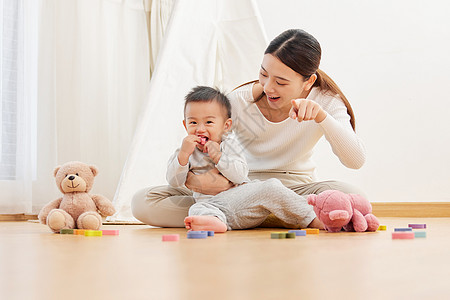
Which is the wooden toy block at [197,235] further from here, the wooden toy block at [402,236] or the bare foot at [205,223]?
the wooden toy block at [402,236]

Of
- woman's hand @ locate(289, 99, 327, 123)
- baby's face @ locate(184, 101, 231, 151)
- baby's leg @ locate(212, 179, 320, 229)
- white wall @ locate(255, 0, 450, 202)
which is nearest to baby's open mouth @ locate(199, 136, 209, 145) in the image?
baby's face @ locate(184, 101, 231, 151)

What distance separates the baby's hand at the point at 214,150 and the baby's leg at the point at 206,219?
12 centimetres

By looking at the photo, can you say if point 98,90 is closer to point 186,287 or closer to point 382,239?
point 382,239

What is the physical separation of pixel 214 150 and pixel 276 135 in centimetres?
25

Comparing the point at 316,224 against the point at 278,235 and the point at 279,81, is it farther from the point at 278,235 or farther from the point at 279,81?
the point at 279,81

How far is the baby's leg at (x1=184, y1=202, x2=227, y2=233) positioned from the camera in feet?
4.03

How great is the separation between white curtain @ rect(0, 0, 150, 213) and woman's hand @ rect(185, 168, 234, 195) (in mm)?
1054

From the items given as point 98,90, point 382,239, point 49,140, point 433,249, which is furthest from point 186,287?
point 98,90

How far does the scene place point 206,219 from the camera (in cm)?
125

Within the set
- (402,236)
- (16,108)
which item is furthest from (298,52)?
(16,108)

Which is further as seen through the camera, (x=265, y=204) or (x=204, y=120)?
(x=204, y=120)

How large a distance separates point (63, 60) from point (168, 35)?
1.78 ft

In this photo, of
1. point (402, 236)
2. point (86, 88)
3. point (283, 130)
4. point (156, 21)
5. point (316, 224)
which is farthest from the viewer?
point (156, 21)

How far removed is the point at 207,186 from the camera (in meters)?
1.44
